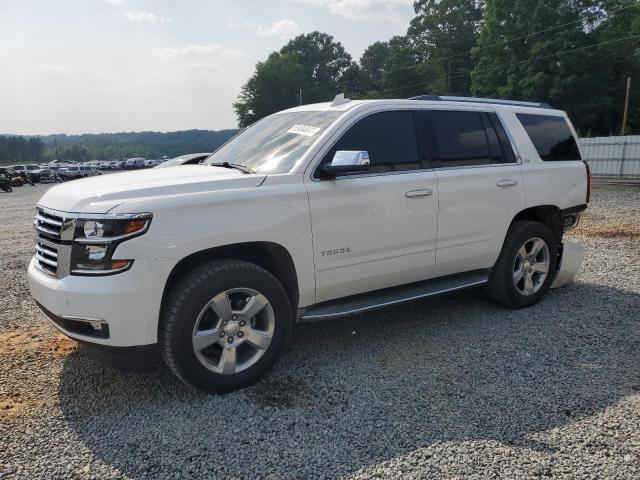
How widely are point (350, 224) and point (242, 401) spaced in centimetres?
146

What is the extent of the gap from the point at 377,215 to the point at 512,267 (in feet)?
5.80

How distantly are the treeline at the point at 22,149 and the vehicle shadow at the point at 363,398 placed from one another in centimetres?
14523

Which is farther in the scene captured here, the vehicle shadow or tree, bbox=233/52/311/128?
tree, bbox=233/52/311/128

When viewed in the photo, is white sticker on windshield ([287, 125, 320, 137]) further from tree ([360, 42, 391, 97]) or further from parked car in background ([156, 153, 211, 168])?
tree ([360, 42, 391, 97])

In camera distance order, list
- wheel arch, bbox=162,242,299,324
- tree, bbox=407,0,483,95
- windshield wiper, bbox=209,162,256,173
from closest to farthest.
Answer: wheel arch, bbox=162,242,299,324 → windshield wiper, bbox=209,162,256,173 → tree, bbox=407,0,483,95

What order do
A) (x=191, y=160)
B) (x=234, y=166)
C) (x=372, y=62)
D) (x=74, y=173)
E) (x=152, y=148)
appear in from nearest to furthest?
(x=234, y=166) → (x=191, y=160) → (x=74, y=173) → (x=372, y=62) → (x=152, y=148)

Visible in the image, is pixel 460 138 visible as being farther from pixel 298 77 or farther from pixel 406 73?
pixel 298 77

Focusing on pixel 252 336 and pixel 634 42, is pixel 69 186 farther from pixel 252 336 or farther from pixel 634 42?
pixel 634 42

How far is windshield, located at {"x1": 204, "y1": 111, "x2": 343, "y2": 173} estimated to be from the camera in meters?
3.84

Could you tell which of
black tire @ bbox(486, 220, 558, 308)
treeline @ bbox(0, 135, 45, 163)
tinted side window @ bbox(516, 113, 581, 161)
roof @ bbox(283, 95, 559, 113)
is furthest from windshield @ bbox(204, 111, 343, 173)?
treeline @ bbox(0, 135, 45, 163)

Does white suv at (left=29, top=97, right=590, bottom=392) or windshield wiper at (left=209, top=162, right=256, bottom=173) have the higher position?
windshield wiper at (left=209, top=162, right=256, bottom=173)

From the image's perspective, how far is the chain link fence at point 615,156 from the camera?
23438 millimetres

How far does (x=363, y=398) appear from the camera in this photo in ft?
11.0

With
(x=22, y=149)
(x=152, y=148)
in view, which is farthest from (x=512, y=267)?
(x=152, y=148)
